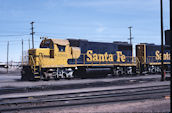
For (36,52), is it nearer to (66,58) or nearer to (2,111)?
(66,58)

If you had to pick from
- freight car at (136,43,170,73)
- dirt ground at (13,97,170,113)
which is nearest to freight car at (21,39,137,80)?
freight car at (136,43,170,73)

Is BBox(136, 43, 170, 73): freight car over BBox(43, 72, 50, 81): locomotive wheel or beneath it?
over

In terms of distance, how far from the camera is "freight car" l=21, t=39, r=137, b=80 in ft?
65.7

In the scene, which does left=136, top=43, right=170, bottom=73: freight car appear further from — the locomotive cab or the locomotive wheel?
the locomotive wheel

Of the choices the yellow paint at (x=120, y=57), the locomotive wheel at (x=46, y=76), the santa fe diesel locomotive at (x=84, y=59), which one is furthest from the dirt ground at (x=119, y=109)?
the yellow paint at (x=120, y=57)

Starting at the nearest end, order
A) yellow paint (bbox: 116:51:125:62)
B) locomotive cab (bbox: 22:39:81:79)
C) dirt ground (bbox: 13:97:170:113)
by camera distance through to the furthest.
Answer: dirt ground (bbox: 13:97:170:113), locomotive cab (bbox: 22:39:81:79), yellow paint (bbox: 116:51:125:62)

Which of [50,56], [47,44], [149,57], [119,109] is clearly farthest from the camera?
[149,57]

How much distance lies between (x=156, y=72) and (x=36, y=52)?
17.8 m

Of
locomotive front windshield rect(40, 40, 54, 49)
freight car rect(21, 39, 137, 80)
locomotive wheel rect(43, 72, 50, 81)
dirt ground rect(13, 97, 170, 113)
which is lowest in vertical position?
dirt ground rect(13, 97, 170, 113)


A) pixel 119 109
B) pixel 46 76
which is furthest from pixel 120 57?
pixel 119 109

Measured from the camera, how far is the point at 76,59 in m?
22.2

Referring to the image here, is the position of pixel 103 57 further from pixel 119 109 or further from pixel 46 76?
pixel 119 109

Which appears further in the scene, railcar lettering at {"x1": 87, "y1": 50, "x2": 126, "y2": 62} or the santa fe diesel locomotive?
railcar lettering at {"x1": 87, "y1": 50, "x2": 126, "y2": 62}

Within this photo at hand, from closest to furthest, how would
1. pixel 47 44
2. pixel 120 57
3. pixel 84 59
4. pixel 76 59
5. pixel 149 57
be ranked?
pixel 47 44 < pixel 76 59 < pixel 84 59 < pixel 120 57 < pixel 149 57
